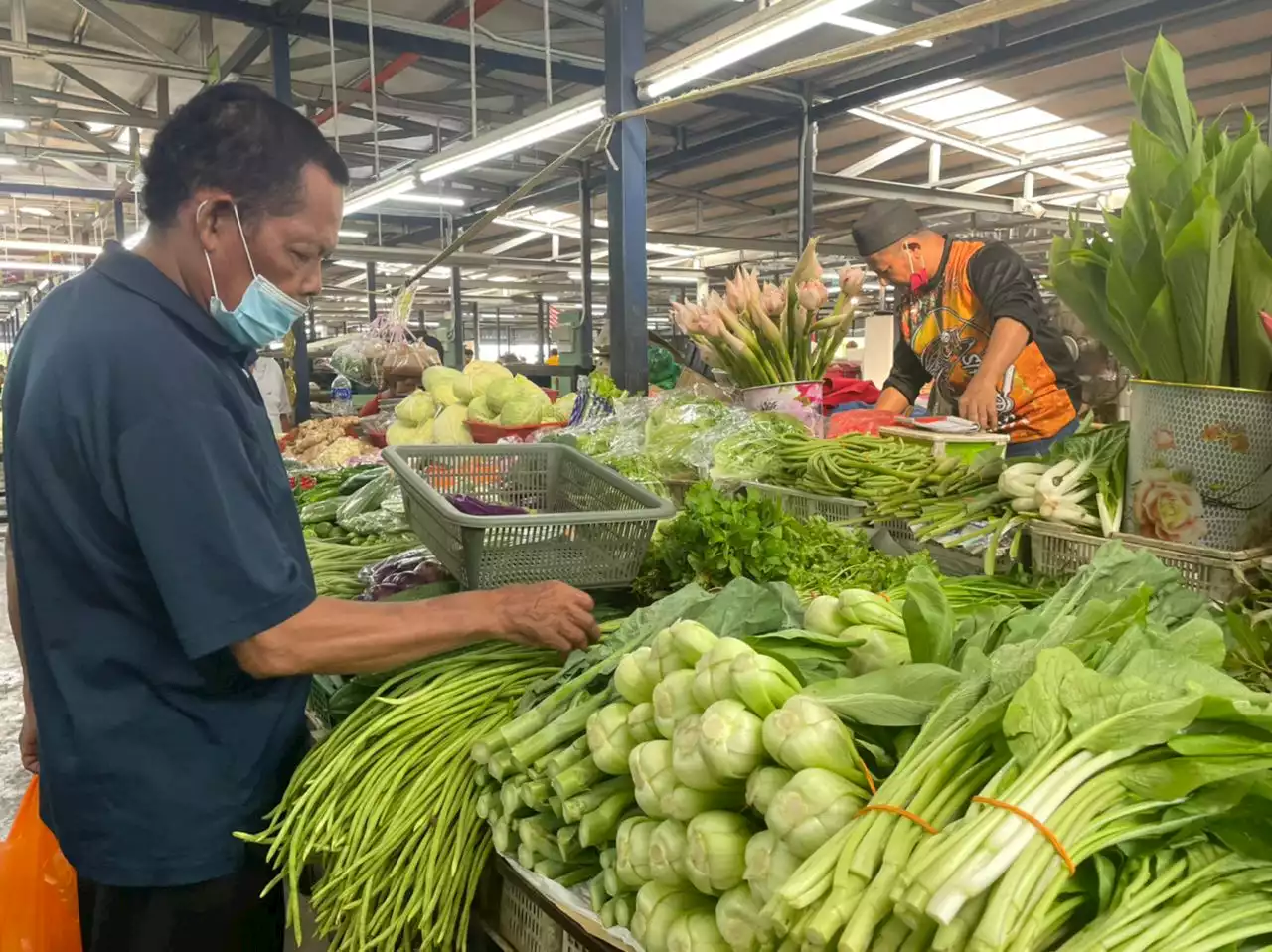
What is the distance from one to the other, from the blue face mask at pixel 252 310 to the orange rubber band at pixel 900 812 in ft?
5.00

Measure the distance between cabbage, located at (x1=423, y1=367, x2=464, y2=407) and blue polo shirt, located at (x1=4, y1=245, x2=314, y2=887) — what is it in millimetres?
3280

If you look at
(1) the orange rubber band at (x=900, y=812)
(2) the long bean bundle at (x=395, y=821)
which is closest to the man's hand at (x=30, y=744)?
(2) the long bean bundle at (x=395, y=821)

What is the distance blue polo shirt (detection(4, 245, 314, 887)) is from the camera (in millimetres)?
1573

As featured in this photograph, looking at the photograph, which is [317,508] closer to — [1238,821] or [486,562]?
[486,562]

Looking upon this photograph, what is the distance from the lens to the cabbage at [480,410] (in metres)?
4.91

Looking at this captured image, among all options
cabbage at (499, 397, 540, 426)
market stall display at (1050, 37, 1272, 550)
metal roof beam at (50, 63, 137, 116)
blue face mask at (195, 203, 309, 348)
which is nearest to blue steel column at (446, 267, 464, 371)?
metal roof beam at (50, 63, 137, 116)

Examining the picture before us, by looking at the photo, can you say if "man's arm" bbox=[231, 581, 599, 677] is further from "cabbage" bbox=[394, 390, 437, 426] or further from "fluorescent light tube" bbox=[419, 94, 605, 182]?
"cabbage" bbox=[394, 390, 437, 426]

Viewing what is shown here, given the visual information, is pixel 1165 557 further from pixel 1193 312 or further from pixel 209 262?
pixel 209 262

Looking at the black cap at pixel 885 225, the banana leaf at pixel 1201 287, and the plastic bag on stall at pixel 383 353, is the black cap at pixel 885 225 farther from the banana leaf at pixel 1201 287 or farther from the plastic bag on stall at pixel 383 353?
the plastic bag on stall at pixel 383 353

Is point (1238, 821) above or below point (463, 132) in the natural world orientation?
below

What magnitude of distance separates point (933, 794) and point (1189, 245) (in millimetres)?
1326

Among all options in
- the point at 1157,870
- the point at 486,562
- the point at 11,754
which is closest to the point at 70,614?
the point at 486,562

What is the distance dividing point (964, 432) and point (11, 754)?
5265 millimetres

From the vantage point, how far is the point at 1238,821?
39.5 inches
